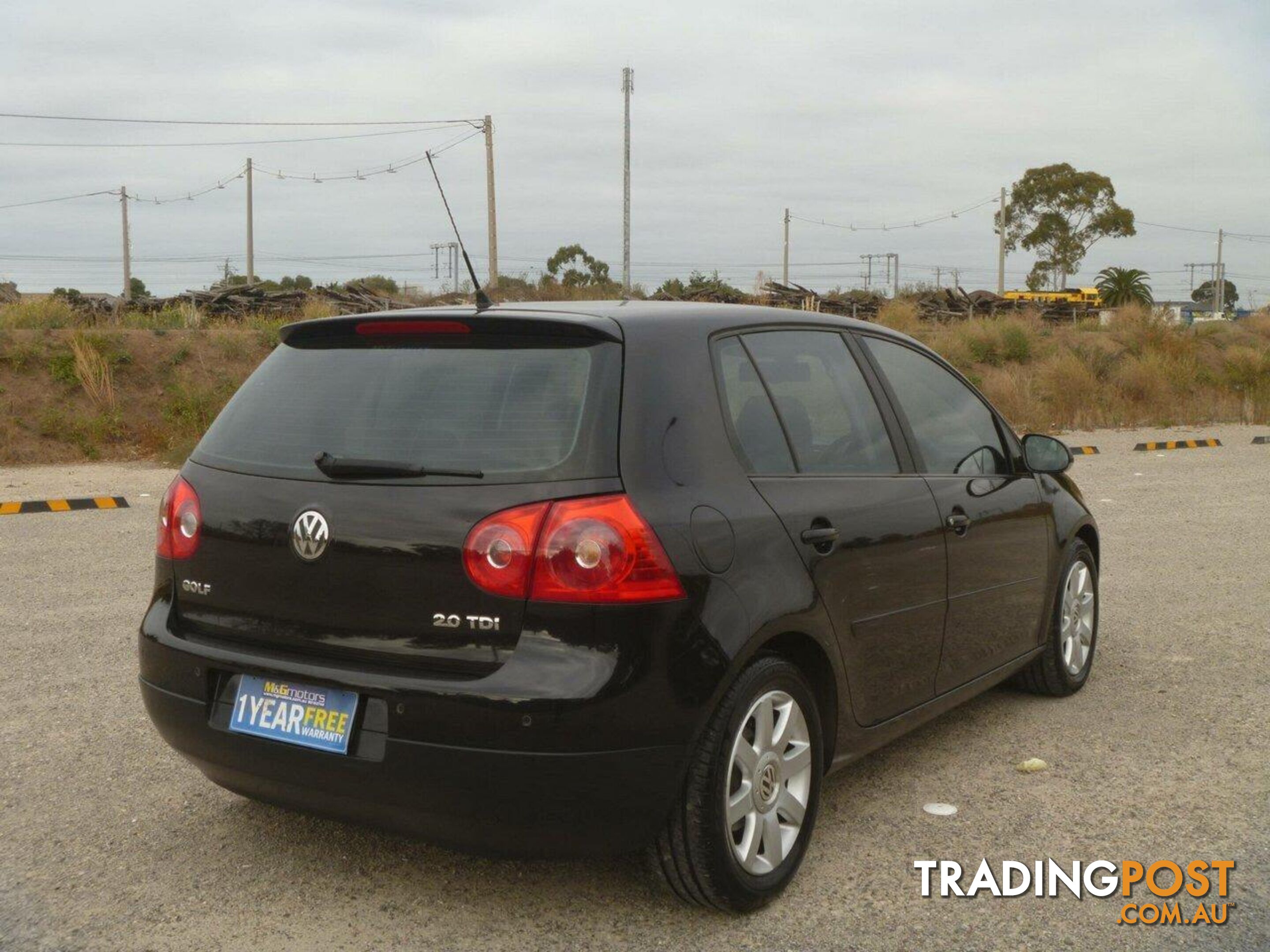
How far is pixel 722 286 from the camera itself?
45531mm

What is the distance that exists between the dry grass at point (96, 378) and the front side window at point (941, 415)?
690 inches

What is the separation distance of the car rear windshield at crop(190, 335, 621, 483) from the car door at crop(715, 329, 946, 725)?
1.69ft

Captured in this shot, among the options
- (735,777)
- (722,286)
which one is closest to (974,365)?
(722,286)

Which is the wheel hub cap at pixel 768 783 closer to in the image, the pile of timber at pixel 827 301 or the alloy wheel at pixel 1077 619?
the alloy wheel at pixel 1077 619

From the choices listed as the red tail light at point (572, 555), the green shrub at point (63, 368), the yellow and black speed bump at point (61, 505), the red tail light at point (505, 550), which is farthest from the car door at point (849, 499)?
the green shrub at point (63, 368)

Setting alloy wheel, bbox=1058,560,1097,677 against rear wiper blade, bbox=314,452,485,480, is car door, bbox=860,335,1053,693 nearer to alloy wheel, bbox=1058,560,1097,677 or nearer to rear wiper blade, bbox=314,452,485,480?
alloy wheel, bbox=1058,560,1097,677

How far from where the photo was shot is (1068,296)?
65812mm

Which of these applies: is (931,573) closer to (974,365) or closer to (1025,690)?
(1025,690)

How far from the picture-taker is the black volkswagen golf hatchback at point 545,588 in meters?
3.43

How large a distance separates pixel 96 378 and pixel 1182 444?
1679cm

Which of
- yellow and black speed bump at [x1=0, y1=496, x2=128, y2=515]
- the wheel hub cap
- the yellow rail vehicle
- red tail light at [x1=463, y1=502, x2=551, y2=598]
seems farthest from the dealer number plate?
the yellow rail vehicle

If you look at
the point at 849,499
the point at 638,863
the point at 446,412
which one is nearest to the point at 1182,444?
the point at 849,499

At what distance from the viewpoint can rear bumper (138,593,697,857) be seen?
11.1 ft

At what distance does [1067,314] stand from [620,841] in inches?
2180
